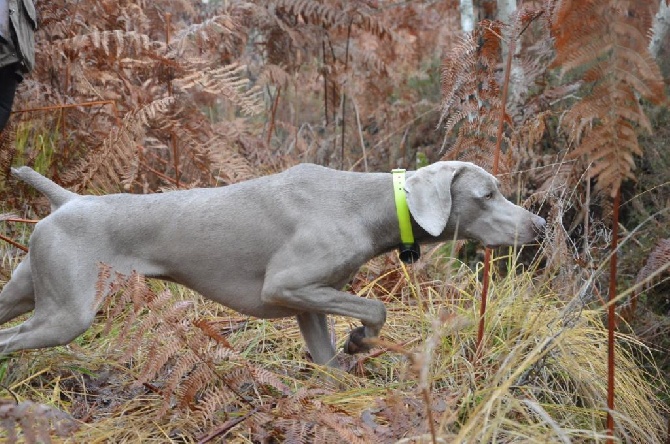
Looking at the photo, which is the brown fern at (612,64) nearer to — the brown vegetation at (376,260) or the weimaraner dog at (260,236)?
the brown vegetation at (376,260)

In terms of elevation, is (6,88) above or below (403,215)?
above

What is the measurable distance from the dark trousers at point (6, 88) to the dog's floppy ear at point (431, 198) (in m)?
2.23

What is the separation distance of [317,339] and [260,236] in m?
0.72

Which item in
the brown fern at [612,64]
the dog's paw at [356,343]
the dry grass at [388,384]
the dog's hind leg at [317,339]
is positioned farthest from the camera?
the dog's hind leg at [317,339]

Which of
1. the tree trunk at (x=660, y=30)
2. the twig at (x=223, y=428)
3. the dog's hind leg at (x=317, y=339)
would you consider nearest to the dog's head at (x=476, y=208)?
the dog's hind leg at (x=317, y=339)

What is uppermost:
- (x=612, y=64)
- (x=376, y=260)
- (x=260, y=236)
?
(x=612, y=64)

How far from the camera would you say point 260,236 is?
158 inches

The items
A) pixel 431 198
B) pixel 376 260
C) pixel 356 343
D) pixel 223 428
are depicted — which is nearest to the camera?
pixel 223 428

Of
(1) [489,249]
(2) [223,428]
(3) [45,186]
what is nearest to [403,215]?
(1) [489,249]

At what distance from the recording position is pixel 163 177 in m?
5.75

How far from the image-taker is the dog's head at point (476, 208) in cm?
394

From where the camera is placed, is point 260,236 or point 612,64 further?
point 260,236

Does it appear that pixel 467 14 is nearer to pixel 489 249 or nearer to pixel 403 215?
pixel 489 249

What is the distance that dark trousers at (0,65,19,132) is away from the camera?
174 inches
